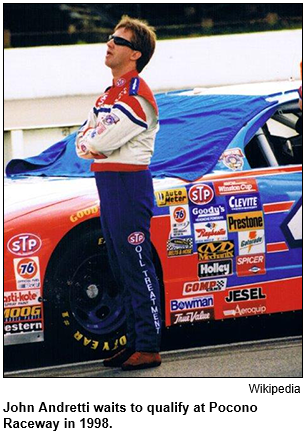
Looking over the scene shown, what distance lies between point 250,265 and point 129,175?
1.01 meters

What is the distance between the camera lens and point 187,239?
240 inches

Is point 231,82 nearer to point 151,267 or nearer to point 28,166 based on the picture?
point 28,166

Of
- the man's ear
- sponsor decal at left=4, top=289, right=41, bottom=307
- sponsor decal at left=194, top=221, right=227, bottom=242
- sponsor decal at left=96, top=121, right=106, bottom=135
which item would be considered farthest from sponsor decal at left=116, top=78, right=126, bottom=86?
sponsor decal at left=4, top=289, right=41, bottom=307

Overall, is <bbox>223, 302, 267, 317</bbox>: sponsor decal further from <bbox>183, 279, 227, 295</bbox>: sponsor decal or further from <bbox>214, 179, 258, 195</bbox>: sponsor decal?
<bbox>214, 179, 258, 195</bbox>: sponsor decal

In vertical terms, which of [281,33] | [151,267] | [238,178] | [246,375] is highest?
[281,33]

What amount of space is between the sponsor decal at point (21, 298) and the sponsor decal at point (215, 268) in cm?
92

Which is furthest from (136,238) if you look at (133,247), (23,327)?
(23,327)

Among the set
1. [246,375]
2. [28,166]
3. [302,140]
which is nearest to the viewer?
[246,375]

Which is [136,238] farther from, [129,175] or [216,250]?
[216,250]

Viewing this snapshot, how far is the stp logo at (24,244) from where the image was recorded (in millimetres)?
5762

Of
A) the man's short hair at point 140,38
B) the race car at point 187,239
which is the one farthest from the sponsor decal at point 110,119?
the race car at point 187,239
